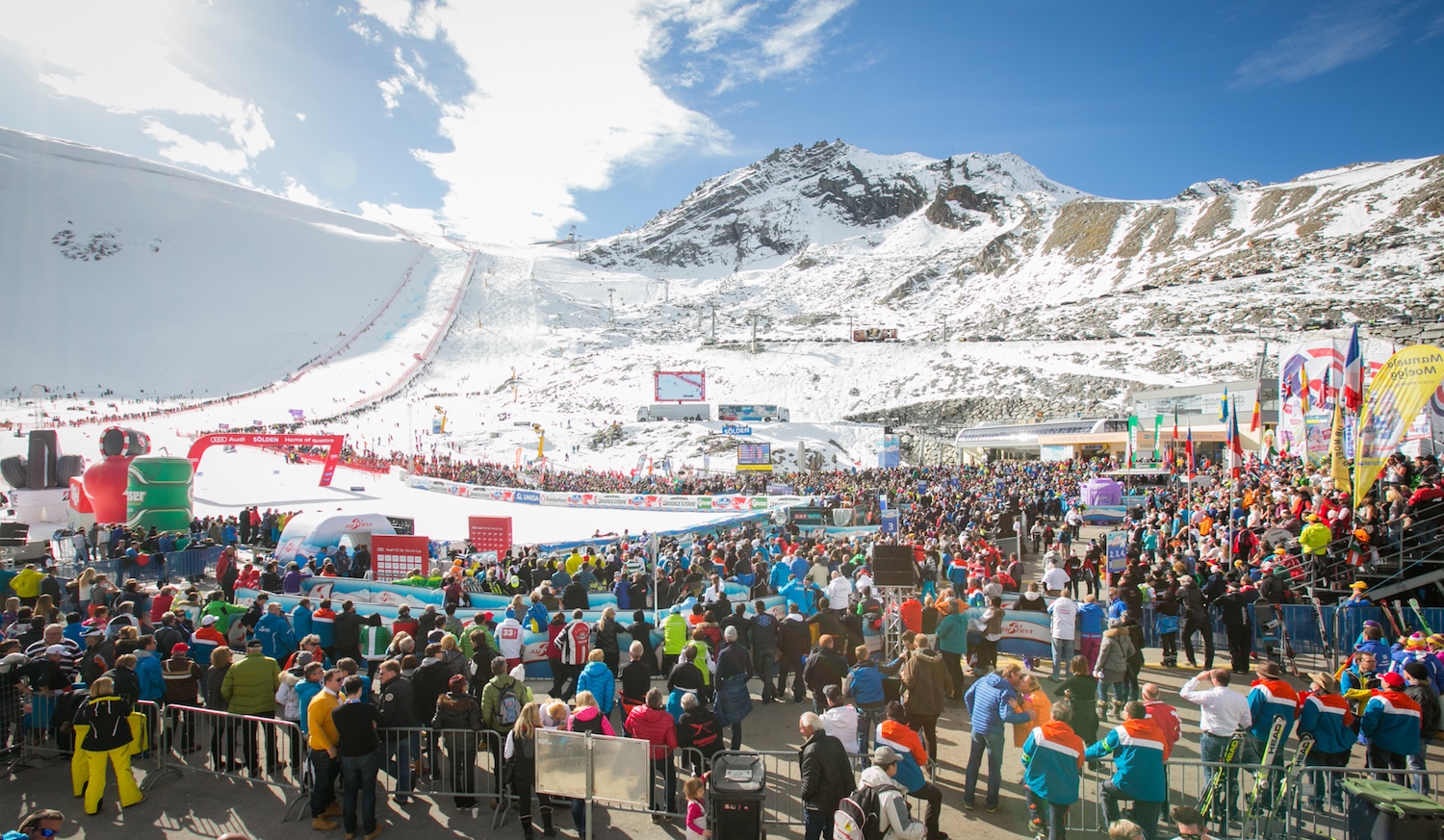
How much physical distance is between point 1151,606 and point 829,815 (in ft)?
25.8

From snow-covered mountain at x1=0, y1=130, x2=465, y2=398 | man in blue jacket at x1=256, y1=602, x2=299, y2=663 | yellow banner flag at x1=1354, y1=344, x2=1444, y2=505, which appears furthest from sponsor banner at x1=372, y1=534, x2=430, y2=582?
snow-covered mountain at x1=0, y1=130, x2=465, y2=398

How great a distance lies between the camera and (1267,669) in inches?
232

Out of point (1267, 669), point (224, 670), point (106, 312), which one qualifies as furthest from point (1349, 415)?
point (106, 312)

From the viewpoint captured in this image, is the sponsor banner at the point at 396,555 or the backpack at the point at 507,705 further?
the sponsor banner at the point at 396,555

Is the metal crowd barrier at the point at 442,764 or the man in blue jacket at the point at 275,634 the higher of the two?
the man in blue jacket at the point at 275,634

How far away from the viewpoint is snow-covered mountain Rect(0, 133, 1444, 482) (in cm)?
5706

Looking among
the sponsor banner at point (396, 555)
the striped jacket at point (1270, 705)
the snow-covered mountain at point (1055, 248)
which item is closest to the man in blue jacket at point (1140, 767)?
the striped jacket at point (1270, 705)

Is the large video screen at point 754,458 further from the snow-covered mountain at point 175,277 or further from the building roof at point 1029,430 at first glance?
the snow-covered mountain at point 175,277

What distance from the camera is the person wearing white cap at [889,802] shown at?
14.0 ft

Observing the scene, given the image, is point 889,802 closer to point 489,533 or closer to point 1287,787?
point 1287,787

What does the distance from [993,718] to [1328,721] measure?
2.62 m

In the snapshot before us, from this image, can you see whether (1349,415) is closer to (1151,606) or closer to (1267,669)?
(1151,606)

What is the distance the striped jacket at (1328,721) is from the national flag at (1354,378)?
8.63 metres

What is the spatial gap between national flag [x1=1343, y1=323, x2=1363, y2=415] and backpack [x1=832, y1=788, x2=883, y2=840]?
12.4 m
